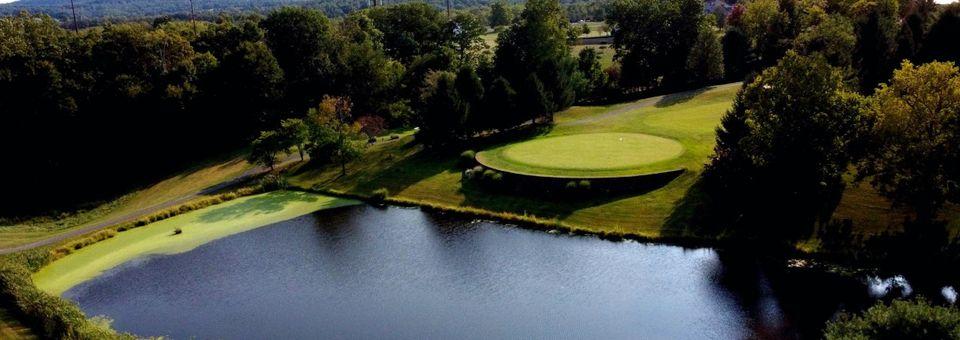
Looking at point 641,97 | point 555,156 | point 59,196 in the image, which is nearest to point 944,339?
point 555,156

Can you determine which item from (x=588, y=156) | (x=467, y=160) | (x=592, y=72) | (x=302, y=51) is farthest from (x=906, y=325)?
(x=302, y=51)

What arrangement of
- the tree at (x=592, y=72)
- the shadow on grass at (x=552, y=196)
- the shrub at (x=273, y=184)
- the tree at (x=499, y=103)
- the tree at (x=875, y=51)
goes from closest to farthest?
the shadow on grass at (x=552, y=196) → the shrub at (x=273, y=184) → the tree at (x=875, y=51) → the tree at (x=499, y=103) → the tree at (x=592, y=72)

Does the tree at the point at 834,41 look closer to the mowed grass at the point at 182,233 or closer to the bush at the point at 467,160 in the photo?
the bush at the point at 467,160

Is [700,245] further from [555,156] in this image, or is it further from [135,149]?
[135,149]

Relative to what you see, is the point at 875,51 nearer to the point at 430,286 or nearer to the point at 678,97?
the point at 678,97

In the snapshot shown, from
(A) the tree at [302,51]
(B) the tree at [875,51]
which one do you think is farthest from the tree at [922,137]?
(A) the tree at [302,51]

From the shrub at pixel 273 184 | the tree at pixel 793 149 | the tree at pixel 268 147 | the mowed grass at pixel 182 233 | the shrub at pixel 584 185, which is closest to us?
the tree at pixel 793 149
